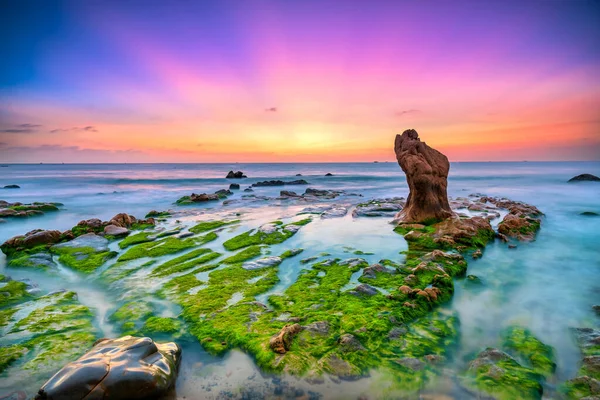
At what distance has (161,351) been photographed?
4957 mm

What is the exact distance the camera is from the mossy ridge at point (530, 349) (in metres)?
4.84

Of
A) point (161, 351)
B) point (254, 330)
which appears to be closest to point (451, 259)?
point (254, 330)

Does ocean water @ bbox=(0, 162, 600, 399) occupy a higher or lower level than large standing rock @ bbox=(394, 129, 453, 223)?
lower

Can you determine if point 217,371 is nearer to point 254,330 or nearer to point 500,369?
point 254,330

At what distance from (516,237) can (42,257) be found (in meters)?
17.8

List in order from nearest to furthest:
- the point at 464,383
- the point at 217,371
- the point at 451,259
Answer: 1. the point at 464,383
2. the point at 217,371
3. the point at 451,259

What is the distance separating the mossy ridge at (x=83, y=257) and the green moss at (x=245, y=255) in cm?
420

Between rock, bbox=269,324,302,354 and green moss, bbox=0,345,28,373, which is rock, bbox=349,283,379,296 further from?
green moss, bbox=0,345,28,373

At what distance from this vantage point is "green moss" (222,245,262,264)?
10.2m

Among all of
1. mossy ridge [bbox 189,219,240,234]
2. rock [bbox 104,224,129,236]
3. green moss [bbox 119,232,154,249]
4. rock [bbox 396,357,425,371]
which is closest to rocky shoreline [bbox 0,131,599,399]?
rock [bbox 396,357,425,371]

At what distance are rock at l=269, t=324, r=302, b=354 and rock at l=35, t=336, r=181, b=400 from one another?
1.60 meters

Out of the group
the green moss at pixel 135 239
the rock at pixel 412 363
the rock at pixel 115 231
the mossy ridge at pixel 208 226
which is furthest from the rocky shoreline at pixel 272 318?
the mossy ridge at pixel 208 226

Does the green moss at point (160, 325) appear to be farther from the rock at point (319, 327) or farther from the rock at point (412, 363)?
the rock at point (412, 363)

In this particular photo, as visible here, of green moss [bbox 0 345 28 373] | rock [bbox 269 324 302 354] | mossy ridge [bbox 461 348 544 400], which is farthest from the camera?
rock [bbox 269 324 302 354]
